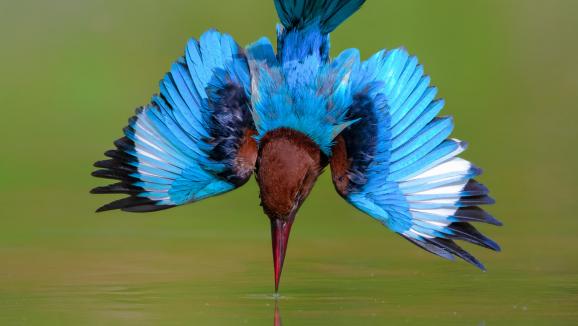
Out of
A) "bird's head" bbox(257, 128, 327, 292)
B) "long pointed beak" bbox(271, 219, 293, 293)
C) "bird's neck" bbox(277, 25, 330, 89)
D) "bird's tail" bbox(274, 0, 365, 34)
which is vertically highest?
"bird's tail" bbox(274, 0, 365, 34)

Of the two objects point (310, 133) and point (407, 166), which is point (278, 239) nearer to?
point (310, 133)

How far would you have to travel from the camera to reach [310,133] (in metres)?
6.23

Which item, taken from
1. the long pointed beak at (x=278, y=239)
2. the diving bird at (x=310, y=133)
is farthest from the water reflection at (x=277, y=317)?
the diving bird at (x=310, y=133)

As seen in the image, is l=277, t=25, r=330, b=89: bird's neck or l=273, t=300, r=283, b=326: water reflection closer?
l=273, t=300, r=283, b=326: water reflection

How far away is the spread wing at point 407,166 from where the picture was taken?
6.34 m

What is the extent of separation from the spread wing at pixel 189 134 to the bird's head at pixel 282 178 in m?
0.27

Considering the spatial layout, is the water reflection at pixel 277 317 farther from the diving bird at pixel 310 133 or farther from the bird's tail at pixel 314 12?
the bird's tail at pixel 314 12

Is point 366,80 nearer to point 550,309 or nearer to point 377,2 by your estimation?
point 550,309

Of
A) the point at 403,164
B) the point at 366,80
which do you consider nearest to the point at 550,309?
the point at 403,164

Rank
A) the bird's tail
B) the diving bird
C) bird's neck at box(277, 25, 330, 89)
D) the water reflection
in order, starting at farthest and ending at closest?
the bird's tail < bird's neck at box(277, 25, 330, 89) < the diving bird < the water reflection

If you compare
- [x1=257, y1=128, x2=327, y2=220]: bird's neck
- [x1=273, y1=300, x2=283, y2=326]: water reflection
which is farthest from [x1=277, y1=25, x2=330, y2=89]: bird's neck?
[x1=273, y1=300, x2=283, y2=326]: water reflection

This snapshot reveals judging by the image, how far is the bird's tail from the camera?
655 centimetres

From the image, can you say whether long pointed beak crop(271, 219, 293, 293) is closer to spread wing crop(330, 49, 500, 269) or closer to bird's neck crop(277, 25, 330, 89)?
spread wing crop(330, 49, 500, 269)

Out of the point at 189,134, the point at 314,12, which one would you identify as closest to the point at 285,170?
the point at 189,134
